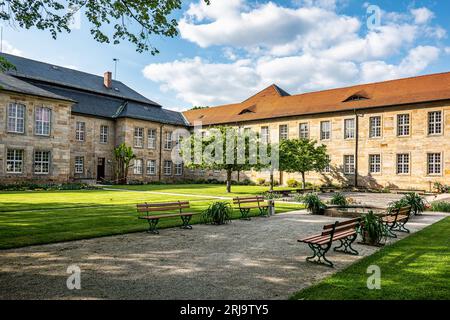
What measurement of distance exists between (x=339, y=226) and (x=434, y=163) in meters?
25.2

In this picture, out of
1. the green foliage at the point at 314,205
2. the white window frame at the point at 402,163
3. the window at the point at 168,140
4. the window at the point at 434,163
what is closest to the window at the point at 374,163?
the white window frame at the point at 402,163

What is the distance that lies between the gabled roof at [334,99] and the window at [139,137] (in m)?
8.81

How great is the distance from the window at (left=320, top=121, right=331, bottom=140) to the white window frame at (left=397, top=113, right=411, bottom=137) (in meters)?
6.47

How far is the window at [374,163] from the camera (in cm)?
3100

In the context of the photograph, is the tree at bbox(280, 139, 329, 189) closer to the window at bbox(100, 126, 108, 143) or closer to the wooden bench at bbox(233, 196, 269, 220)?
the wooden bench at bbox(233, 196, 269, 220)

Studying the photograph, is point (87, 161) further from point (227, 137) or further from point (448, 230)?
point (448, 230)

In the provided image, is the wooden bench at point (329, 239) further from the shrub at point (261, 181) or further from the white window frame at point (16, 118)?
the shrub at point (261, 181)

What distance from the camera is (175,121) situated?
142ft

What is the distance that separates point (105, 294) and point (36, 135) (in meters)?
27.1

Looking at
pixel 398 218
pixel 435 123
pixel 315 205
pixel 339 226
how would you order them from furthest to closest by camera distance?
pixel 435 123, pixel 315 205, pixel 398 218, pixel 339 226

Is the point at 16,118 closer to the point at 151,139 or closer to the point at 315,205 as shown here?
the point at 151,139

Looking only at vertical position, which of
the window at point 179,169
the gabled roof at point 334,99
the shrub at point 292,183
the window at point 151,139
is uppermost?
the gabled roof at point 334,99

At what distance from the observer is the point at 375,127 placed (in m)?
31.4

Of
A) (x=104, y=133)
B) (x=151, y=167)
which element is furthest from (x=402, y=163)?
(x=104, y=133)
